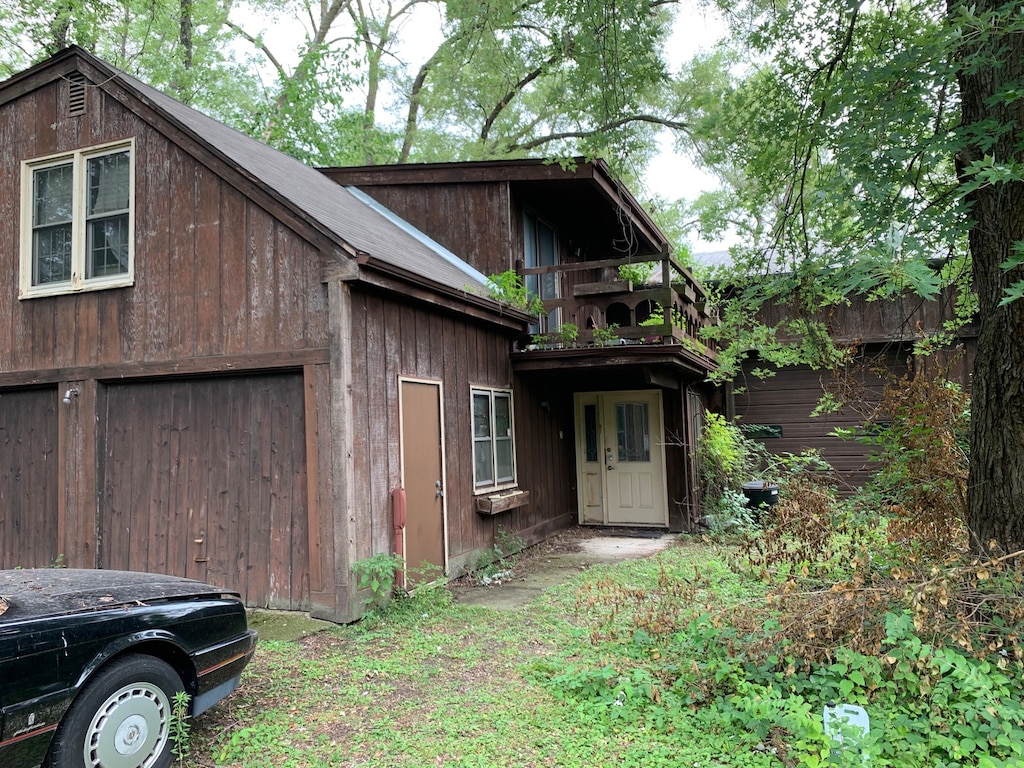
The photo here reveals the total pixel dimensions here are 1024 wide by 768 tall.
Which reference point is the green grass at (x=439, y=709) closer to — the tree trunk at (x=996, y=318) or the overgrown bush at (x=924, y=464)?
the overgrown bush at (x=924, y=464)

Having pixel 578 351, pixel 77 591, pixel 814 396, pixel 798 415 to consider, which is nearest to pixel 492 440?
pixel 578 351

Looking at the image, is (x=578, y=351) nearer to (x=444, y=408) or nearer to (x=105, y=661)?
(x=444, y=408)

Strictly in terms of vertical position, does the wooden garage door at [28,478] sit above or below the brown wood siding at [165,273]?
below

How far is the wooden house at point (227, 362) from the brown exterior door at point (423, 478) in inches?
0.9

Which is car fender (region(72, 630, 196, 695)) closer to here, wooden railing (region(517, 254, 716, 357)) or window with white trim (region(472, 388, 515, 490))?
window with white trim (region(472, 388, 515, 490))

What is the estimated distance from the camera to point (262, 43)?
21734 mm

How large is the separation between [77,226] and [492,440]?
5.12m

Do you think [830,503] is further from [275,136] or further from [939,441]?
[275,136]

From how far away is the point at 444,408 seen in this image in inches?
295

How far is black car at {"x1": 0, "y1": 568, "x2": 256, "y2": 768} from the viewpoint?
2.73m

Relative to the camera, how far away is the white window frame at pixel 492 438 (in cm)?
809

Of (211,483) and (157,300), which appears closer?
(211,483)

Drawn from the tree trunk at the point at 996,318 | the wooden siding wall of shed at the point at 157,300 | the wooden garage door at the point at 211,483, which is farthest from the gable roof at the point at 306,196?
the tree trunk at the point at 996,318

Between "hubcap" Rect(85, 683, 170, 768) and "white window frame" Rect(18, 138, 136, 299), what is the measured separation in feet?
16.4
